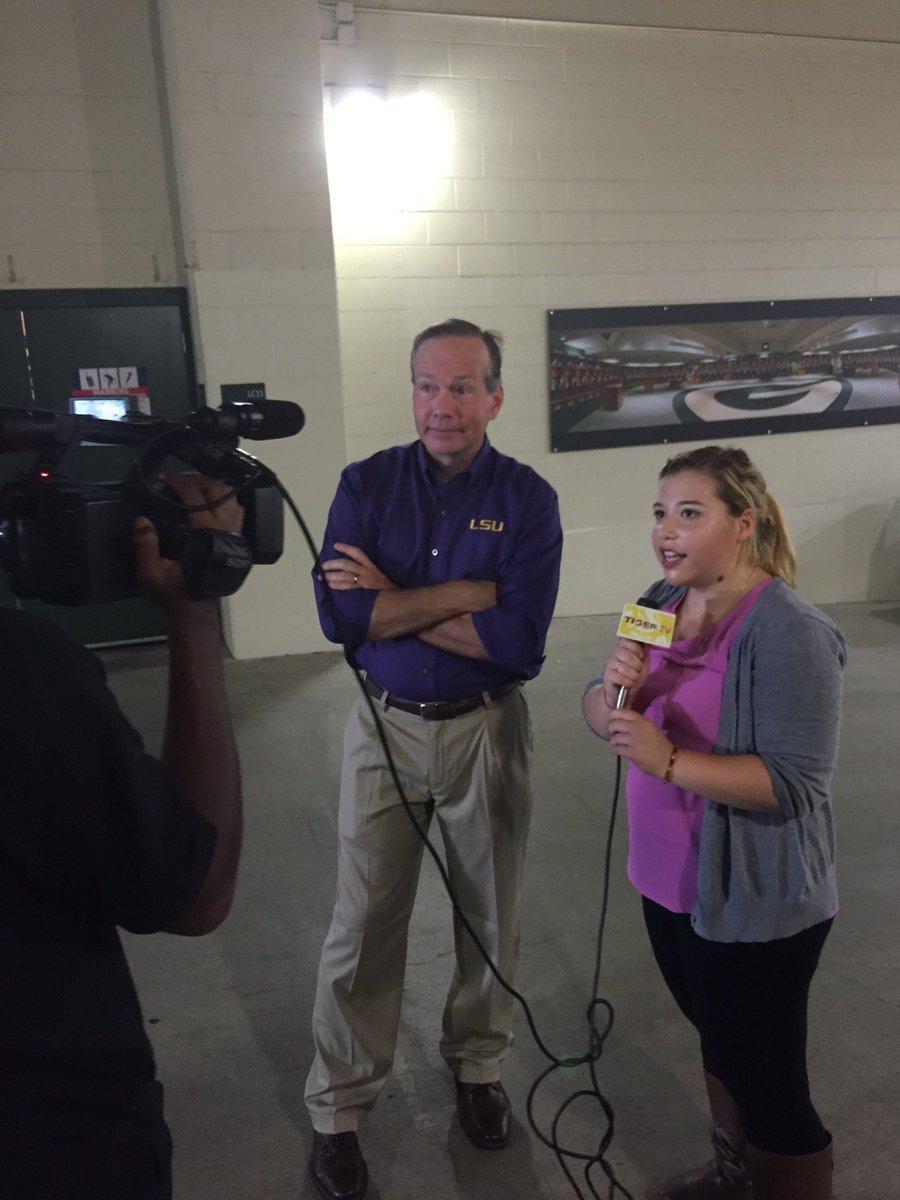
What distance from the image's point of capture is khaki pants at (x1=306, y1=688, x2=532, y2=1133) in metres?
1.78

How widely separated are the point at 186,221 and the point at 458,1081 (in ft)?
14.8

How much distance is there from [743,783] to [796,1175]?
652 millimetres

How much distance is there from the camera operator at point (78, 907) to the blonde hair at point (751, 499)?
1011 millimetres

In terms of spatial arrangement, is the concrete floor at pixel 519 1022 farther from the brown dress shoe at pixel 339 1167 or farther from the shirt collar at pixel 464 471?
the shirt collar at pixel 464 471

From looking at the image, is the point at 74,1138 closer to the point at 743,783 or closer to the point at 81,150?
the point at 743,783

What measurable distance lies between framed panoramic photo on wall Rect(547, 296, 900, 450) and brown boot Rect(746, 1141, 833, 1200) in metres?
4.78

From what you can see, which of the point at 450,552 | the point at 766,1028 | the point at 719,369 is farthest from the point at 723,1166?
the point at 719,369

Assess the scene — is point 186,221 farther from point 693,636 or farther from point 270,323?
point 693,636

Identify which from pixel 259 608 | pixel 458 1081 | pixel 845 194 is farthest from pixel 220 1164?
pixel 845 194

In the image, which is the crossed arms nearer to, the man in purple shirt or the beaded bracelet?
the man in purple shirt

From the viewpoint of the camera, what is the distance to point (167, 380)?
17.4 feet

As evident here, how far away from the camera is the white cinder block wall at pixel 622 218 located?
5281 mm

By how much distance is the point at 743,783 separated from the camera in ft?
4.33

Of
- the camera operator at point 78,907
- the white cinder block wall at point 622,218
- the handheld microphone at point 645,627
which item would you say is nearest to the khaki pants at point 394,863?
the handheld microphone at point 645,627
